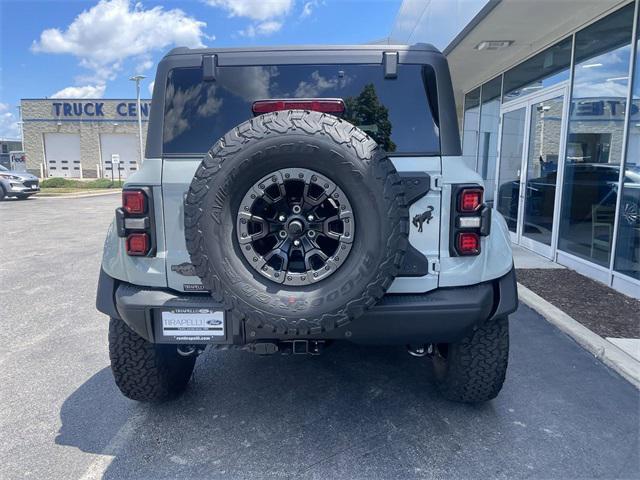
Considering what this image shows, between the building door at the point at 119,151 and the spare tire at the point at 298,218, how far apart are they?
39243 millimetres

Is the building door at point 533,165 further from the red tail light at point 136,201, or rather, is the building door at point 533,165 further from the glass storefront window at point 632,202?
the red tail light at point 136,201

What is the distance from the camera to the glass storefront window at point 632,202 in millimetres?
5219

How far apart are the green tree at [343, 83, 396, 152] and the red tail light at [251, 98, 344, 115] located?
0.17m

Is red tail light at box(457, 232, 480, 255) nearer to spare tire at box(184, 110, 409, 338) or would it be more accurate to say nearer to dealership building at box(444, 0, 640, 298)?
spare tire at box(184, 110, 409, 338)

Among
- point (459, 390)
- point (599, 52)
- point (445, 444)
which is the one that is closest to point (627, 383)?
point (459, 390)

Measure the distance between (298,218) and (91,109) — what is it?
41.5m

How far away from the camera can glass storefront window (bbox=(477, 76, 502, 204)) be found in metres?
9.68

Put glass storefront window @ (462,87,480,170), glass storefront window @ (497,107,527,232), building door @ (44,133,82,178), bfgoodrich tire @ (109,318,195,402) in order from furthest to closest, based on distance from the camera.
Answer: building door @ (44,133,82,178)
glass storefront window @ (462,87,480,170)
glass storefront window @ (497,107,527,232)
bfgoodrich tire @ (109,318,195,402)

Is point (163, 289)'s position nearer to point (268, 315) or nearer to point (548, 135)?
point (268, 315)

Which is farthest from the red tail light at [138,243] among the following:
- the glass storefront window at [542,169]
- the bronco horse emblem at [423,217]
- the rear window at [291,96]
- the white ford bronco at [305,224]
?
the glass storefront window at [542,169]

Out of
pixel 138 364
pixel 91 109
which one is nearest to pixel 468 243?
pixel 138 364

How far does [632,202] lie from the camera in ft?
17.4

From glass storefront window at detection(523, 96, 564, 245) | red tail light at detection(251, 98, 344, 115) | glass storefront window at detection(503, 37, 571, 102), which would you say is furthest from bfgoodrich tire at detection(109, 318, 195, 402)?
glass storefront window at detection(503, 37, 571, 102)

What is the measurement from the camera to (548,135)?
7.37 meters
